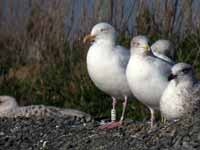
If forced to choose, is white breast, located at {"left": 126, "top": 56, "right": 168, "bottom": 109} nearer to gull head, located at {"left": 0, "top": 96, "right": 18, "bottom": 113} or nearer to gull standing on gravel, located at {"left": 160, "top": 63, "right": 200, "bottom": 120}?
gull standing on gravel, located at {"left": 160, "top": 63, "right": 200, "bottom": 120}

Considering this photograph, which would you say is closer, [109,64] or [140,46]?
[140,46]

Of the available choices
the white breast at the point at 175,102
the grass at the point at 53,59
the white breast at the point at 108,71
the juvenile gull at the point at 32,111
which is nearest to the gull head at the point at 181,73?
the white breast at the point at 175,102

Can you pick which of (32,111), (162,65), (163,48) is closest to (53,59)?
(32,111)

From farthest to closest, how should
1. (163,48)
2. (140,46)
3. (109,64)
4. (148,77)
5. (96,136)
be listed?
(163,48) < (109,64) < (140,46) < (148,77) < (96,136)

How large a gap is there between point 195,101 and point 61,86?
370 cm

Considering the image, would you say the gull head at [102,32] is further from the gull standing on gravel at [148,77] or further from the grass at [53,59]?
the grass at [53,59]

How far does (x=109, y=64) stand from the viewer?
952 centimetres

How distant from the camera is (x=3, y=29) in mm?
12148

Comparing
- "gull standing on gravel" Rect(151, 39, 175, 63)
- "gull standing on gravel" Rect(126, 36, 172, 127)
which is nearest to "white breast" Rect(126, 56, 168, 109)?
"gull standing on gravel" Rect(126, 36, 172, 127)

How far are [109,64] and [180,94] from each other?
148 cm

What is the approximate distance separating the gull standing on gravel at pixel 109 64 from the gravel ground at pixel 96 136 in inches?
18.1

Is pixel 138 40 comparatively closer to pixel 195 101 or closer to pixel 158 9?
pixel 195 101

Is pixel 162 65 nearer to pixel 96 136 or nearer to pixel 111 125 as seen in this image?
pixel 111 125

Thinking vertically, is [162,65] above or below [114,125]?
above
